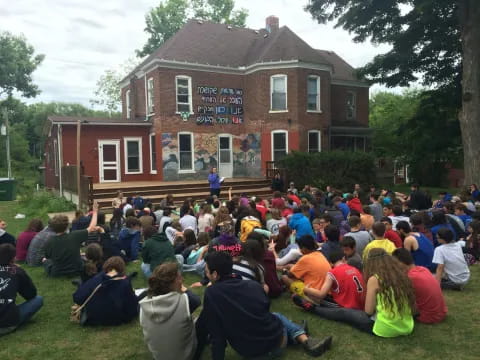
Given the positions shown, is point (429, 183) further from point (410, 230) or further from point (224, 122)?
point (410, 230)

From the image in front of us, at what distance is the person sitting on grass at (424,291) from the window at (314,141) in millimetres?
18956

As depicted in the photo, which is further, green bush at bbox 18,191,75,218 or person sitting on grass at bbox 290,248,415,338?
green bush at bbox 18,191,75,218

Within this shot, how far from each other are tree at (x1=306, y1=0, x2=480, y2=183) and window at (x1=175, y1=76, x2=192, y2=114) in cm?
752

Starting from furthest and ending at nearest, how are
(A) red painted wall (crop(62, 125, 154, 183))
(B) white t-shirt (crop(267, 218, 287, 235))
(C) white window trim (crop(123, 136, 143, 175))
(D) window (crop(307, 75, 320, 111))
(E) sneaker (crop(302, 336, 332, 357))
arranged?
(D) window (crop(307, 75, 320, 111)) → (C) white window trim (crop(123, 136, 143, 175)) → (A) red painted wall (crop(62, 125, 154, 183)) → (B) white t-shirt (crop(267, 218, 287, 235)) → (E) sneaker (crop(302, 336, 332, 357))

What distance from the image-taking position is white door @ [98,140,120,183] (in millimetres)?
21531

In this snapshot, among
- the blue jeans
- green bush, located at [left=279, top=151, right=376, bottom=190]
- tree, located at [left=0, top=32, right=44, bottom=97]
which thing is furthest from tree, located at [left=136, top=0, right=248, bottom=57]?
the blue jeans

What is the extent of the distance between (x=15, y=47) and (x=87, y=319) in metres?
49.7

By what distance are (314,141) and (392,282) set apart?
65.1ft

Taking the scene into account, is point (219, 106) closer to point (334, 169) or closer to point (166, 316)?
point (334, 169)

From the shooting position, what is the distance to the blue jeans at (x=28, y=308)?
A: 501cm

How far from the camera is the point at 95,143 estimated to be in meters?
21.3

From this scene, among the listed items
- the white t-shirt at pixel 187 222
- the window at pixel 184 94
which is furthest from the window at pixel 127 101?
the white t-shirt at pixel 187 222

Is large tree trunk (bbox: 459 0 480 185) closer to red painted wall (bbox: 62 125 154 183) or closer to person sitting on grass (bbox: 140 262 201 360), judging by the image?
red painted wall (bbox: 62 125 154 183)

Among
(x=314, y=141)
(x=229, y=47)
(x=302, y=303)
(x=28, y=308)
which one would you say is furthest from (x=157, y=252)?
(x=229, y=47)
